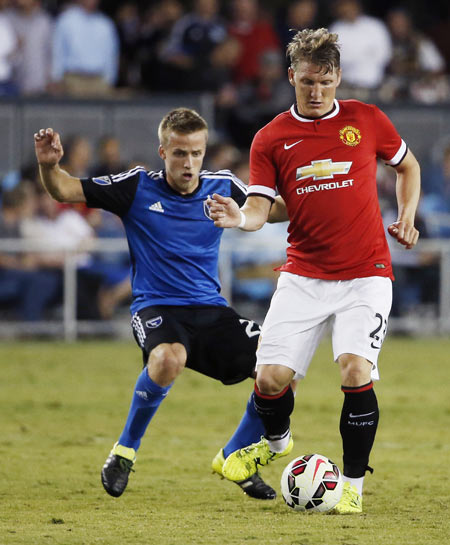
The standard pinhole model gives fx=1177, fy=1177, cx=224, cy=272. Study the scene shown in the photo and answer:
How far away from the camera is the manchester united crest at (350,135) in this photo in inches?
239

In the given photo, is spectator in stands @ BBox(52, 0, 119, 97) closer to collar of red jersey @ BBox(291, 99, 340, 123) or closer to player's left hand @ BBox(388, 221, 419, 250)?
collar of red jersey @ BBox(291, 99, 340, 123)

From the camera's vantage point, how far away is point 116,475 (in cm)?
634

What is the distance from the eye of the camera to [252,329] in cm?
676

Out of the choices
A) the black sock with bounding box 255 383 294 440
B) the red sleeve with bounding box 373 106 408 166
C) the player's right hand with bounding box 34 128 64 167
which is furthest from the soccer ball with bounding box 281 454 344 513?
the player's right hand with bounding box 34 128 64 167

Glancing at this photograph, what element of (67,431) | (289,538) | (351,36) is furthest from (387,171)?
(289,538)

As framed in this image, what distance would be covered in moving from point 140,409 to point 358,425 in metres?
1.29

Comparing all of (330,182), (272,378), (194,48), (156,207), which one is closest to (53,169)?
(156,207)

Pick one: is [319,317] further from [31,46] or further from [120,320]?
[31,46]

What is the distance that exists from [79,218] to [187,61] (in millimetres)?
3037

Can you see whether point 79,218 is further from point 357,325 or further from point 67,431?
point 357,325

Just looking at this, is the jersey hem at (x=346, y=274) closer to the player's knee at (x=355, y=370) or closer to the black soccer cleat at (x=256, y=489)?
the player's knee at (x=355, y=370)

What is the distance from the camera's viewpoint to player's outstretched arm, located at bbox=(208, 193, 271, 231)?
18.4 feet

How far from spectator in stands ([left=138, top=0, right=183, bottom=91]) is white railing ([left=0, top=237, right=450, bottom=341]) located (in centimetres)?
323

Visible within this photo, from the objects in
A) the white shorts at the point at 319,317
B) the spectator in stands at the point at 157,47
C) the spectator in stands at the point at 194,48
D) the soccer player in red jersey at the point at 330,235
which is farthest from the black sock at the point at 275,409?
the spectator in stands at the point at 157,47
